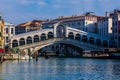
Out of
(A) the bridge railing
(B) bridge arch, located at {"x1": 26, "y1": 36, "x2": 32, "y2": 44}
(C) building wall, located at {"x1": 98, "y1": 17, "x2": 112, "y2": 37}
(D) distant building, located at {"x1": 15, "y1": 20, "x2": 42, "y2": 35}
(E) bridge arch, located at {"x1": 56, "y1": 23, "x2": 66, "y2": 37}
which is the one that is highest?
(D) distant building, located at {"x1": 15, "y1": 20, "x2": 42, "y2": 35}

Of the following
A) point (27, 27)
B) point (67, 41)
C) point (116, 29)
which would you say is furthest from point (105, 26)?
point (27, 27)

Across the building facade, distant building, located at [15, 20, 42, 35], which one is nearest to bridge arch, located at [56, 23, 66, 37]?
the building facade

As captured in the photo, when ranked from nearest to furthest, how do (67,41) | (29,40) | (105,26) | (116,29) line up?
(67,41) < (29,40) < (116,29) < (105,26)

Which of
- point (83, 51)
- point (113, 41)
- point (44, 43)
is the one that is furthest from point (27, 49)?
point (113, 41)

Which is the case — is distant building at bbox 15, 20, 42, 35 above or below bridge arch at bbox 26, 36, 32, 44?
above

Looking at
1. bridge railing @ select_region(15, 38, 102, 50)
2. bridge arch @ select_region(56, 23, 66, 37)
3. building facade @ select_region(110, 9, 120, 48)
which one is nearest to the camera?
bridge railing @ select_region(15, 38, 102, 50)

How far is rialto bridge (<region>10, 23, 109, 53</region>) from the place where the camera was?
257 ft

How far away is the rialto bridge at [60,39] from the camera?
7848 centimetres

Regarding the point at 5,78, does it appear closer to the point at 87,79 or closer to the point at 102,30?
the point at 87,79

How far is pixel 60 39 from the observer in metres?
79.1

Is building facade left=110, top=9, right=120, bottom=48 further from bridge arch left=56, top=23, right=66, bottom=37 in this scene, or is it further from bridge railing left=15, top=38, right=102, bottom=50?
bridge arch left=56, top=23, right=66, bottom=37

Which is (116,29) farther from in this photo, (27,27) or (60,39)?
(27,27)

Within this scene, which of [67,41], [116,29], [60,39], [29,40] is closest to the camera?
[67,41]

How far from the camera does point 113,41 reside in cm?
8356
